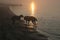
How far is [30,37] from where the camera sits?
20203 mm

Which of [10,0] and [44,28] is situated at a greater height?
[10,0]

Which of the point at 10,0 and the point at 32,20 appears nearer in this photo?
the point at 32,20

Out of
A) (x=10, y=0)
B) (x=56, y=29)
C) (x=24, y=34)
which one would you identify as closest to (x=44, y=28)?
(x=56, y=29)

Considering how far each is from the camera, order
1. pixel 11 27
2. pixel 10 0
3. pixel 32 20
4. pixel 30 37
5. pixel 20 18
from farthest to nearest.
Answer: pixel 10 0 → pixel 20 18 → pixel 32 20 → pixel 11 27 → pixel 30 37

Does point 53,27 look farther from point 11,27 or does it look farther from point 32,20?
point 11,27

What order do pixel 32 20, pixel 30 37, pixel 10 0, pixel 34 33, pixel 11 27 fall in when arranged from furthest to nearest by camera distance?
1. pixel 10 0
2. pixel 32 20
3. pixel 11 27
4. pixel 34 33
5. pixel 30 37

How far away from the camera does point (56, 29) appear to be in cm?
2556

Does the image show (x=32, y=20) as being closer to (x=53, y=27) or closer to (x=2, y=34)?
(x=53, y=27)

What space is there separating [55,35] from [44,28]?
3.51 metres

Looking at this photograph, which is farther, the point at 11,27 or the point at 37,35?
the point at 11,27

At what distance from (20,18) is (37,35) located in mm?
8313

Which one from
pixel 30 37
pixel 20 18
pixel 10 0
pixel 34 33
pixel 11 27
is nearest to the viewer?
pixel 30 37

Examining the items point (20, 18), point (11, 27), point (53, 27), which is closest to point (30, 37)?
point (11, 27)

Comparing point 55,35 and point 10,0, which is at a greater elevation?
point 10,0
